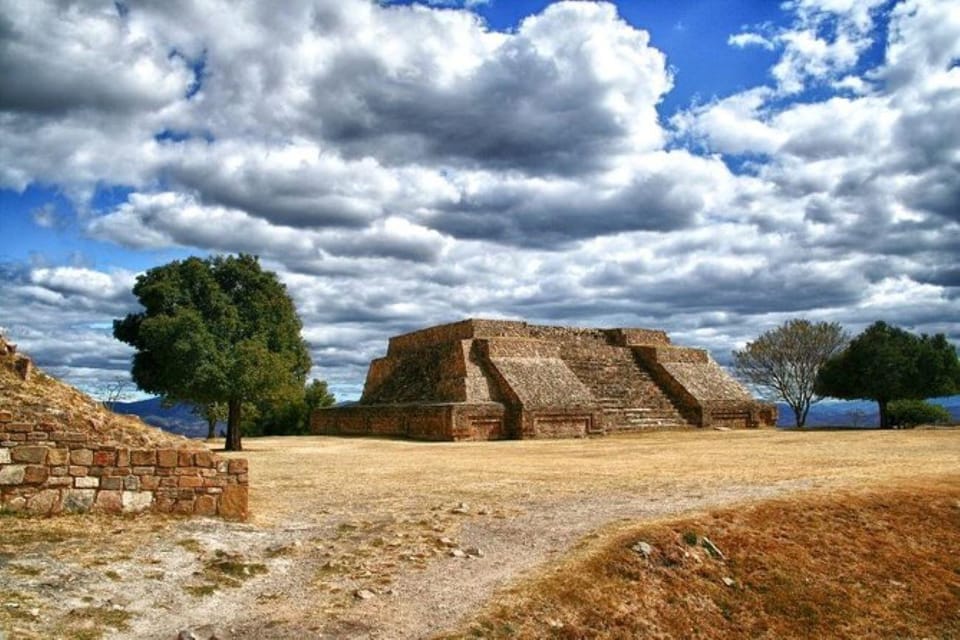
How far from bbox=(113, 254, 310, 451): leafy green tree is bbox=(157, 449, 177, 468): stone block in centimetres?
1072

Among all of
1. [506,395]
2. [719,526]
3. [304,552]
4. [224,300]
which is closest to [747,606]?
[719,526]

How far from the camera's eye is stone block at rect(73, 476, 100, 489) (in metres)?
8.12

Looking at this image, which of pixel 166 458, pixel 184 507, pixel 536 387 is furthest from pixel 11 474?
pixel 536 387

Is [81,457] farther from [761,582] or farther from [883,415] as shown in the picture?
[883,415]

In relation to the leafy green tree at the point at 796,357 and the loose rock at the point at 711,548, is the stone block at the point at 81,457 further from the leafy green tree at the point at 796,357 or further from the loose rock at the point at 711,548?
the leafy green tree at the point at 796,357

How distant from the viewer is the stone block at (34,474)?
8016 millimetres

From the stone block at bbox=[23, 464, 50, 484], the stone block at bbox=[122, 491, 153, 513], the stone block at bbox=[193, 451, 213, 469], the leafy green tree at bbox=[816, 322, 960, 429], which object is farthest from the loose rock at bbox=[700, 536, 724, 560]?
the leafy green tree at bbox=[816, 322, 960, 429]

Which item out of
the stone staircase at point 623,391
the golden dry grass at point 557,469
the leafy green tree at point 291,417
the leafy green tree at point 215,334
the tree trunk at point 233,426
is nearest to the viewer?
the golden dry grass at point 557,469

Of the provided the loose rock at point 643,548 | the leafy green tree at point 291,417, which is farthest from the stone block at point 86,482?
the leafy green tree at point 291,417

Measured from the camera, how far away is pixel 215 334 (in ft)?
63.8

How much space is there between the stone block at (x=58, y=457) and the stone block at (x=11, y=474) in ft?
0.90

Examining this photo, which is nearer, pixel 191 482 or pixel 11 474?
pixel 11 474

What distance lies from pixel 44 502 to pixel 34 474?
0.32 metres

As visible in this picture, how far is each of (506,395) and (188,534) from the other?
1803cm
